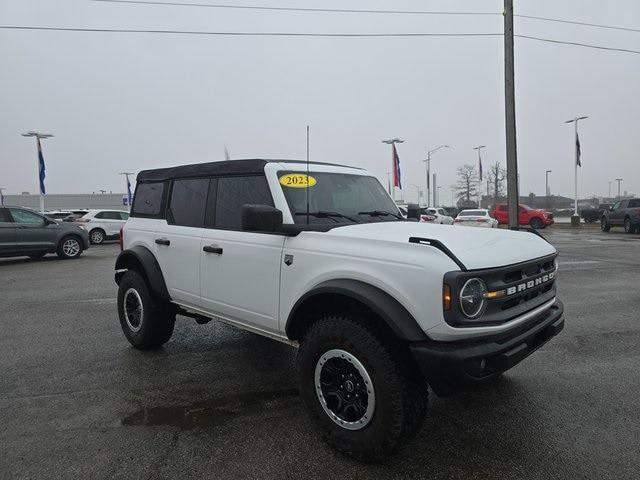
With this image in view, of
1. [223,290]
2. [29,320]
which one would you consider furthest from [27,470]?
[29,320]

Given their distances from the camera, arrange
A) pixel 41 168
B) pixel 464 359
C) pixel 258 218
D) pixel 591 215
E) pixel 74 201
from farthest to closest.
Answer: pixel 74 201
pixel 591 215
pixel 41 168
pixel 258 218
pixel 464 359

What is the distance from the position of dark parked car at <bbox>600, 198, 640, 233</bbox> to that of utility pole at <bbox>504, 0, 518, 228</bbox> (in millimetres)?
17084

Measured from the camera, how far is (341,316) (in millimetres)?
3104

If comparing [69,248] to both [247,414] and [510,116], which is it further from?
[510,116]

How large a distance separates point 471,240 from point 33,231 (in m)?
14.3

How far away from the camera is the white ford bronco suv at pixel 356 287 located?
272cm


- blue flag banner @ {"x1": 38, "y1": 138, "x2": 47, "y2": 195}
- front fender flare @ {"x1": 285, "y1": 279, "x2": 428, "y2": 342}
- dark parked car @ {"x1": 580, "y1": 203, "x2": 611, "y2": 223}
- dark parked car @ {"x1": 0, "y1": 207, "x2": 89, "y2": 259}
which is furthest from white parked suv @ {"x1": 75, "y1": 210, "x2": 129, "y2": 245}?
dark parked car @ {"x1": 580, "y1": 203, "x2": 611, "y2": 223}

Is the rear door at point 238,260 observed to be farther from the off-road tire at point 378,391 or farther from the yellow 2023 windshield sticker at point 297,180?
the off-road tire at point 378,391

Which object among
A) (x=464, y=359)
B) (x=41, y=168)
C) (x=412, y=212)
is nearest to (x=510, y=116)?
(x=412, y=212)

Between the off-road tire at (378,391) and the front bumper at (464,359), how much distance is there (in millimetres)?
162

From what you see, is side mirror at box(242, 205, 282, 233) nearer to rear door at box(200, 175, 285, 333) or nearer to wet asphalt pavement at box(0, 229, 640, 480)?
rear door at box(200, 175, 285, 333)

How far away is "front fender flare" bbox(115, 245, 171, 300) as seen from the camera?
477 cm

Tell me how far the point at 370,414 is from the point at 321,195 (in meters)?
1.85

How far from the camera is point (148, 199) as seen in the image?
208 inches
